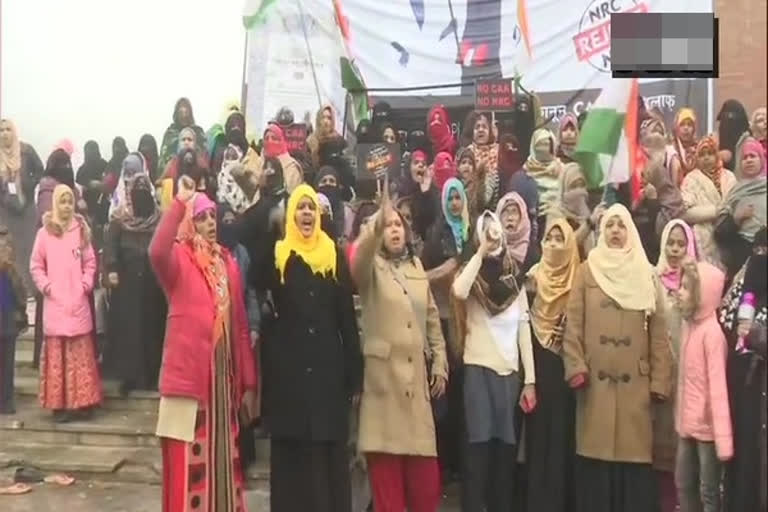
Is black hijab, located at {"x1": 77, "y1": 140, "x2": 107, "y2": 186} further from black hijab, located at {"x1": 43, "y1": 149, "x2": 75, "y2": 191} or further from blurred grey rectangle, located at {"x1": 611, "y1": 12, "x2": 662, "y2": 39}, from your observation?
blurred grey rectangle, located at {"x1": 611, "y1": 12, "x2": 662, "y2": 39}

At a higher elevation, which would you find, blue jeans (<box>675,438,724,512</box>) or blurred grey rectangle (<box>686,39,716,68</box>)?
blurred grey rectangle (<box>686,39,716,68</box>)

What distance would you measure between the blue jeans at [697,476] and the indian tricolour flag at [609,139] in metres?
1.26

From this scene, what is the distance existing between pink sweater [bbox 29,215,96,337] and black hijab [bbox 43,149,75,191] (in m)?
0.19

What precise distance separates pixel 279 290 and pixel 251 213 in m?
0.71

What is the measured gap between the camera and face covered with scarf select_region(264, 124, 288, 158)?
14.7 ft

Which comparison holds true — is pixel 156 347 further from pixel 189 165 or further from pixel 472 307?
pixel 472 307

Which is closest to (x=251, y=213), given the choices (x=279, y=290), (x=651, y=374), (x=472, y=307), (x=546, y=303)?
(x=279, y=290)

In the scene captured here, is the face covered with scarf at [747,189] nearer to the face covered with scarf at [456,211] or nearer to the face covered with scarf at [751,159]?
the face covered with scarf at [751,159]

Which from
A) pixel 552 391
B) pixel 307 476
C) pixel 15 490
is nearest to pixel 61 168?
pixel 15 490

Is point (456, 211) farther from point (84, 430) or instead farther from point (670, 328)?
point (84, 430)

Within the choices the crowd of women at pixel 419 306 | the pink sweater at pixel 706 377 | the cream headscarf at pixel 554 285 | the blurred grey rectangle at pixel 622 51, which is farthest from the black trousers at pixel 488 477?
the blurred grey rectangle at pixel 622 51

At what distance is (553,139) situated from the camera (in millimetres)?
4332

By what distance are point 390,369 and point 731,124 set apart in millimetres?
1793

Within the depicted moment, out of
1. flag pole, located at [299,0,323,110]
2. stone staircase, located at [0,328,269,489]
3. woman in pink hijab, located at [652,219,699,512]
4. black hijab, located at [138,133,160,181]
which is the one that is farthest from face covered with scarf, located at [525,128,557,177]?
stone staircase, located at [0,328,269,489]
